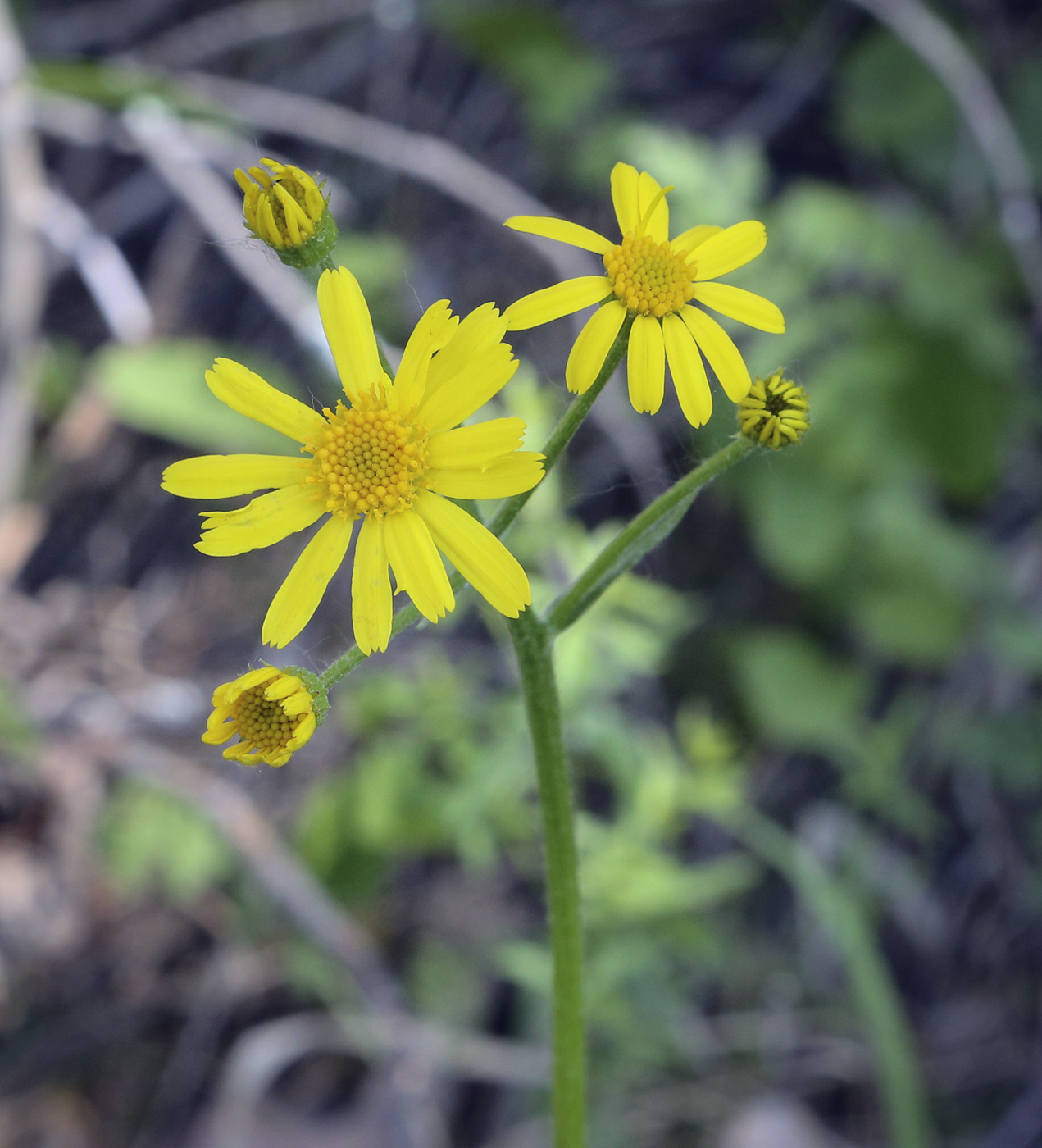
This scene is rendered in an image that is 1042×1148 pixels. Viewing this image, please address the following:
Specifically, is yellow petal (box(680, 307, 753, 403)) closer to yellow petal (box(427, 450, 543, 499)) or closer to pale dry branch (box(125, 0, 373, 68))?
yellow petal (box(427, 450, 543, 499))

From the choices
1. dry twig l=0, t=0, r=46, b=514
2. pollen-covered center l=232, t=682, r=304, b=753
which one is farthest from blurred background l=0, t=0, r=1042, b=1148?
pollen-covered center l=232, t=682, r=304, b=753

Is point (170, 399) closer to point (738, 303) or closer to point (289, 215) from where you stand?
point (289, 215)

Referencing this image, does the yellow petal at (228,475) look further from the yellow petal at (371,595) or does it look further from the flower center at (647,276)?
the flower center at (647,276)

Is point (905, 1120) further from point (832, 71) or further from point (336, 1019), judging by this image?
point (832, 71)

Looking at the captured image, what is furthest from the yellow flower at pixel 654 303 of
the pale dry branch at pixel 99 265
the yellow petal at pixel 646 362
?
the pale dry branch at pixel 99 265

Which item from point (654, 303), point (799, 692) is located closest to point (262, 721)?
point (654, 303)

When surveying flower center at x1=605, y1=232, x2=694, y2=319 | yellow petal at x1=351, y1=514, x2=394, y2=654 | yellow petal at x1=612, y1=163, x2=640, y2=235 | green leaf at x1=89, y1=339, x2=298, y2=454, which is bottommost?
yellow petal at x1=351, y1=514, x2=394, y2=654

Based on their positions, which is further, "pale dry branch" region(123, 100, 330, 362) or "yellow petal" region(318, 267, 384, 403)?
"pale dry branch" region(123, 100, 330, 362)
